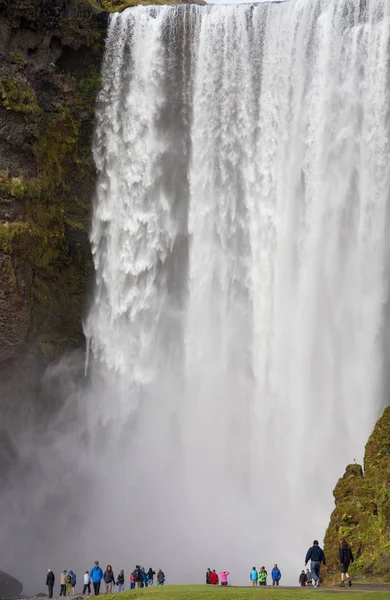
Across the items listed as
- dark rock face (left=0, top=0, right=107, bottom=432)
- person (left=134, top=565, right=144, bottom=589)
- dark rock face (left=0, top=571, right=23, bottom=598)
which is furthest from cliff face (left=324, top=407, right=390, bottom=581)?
dark rock face (left=0, top=0, right=107, bottom=432)

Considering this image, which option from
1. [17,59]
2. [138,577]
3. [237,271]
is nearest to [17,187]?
[17,59]

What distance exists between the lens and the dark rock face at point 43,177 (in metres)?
43.4

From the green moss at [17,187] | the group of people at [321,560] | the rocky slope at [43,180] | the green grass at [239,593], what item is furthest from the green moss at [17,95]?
the group of people at [321,560]

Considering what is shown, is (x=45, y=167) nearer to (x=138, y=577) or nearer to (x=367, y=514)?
(x=138, y=577)

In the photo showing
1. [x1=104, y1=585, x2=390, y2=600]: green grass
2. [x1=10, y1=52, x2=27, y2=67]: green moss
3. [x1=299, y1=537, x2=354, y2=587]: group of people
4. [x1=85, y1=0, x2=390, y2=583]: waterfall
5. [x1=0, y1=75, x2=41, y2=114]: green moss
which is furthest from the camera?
[x1=10, y1=52, x2=27, y2=67]: green moss

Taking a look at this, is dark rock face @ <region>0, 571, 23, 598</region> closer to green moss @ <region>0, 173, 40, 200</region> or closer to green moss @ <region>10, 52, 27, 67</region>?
green moss @ <region>0, 173, 40, 200</region>

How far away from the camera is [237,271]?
4509 centimetres

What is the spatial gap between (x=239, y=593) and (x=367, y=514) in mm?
6064

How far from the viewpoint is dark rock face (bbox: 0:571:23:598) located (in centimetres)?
3684

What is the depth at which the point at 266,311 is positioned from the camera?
144 ft

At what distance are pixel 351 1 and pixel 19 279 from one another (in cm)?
2078

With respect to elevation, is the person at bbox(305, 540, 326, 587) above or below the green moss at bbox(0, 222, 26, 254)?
below

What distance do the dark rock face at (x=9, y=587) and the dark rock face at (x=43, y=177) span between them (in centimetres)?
1055

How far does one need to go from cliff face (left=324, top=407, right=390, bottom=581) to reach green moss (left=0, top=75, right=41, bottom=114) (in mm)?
24523
